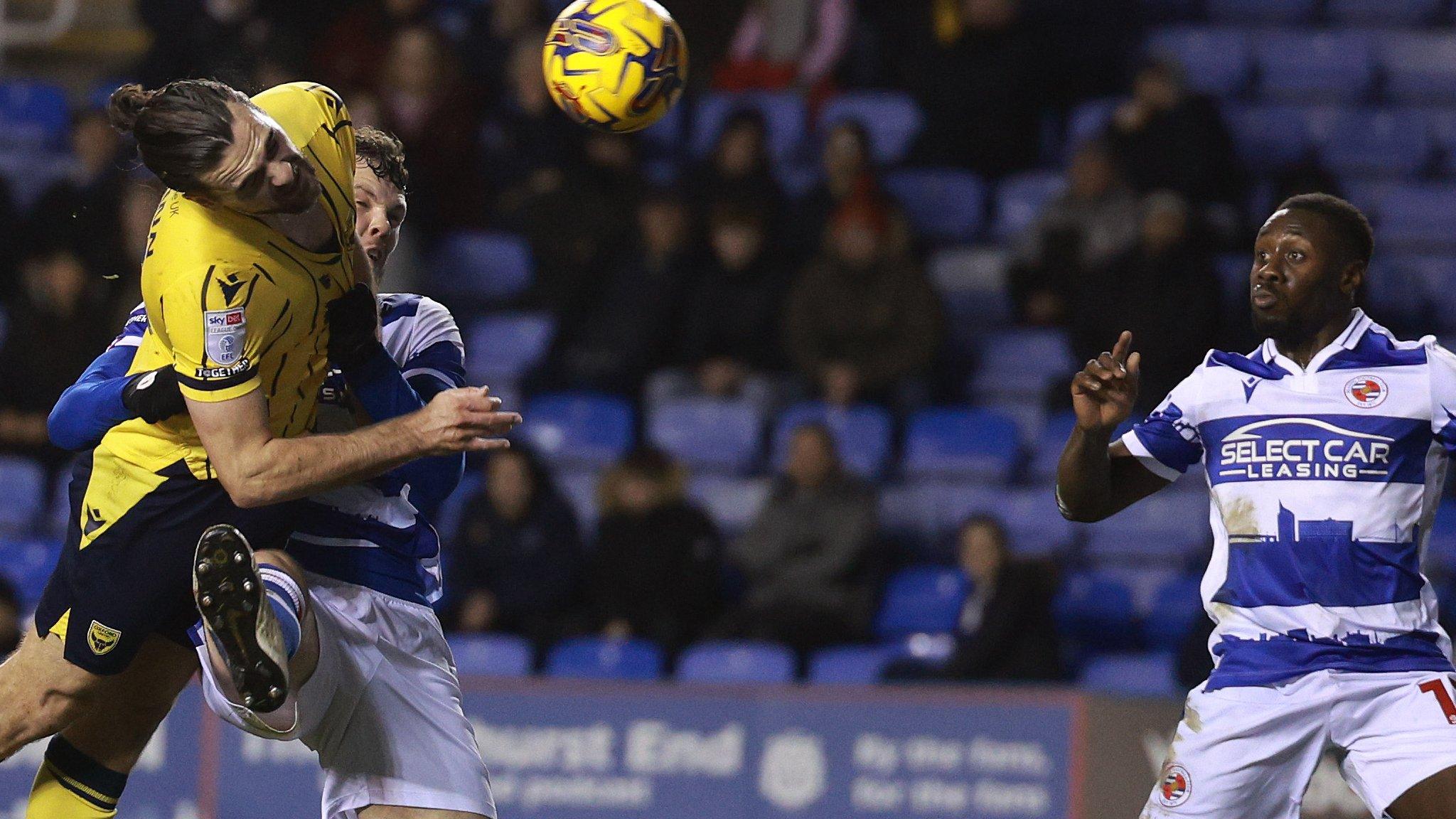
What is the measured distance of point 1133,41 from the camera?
35.2 ft

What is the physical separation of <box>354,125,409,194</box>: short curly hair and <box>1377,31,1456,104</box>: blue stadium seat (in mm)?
7526

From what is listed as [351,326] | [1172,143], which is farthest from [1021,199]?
[351,326]

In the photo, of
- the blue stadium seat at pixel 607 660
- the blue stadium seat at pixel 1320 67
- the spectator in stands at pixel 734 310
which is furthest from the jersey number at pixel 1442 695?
the blue stadium seat at pixel 1320 67

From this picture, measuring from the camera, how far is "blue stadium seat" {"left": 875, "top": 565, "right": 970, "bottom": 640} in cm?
826

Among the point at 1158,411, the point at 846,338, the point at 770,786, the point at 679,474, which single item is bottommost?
the point at 770,786

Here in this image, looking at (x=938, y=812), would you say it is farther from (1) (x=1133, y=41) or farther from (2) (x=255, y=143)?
(1) (x=1133, y=41)

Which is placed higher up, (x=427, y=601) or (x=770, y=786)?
(x=427, y=601)

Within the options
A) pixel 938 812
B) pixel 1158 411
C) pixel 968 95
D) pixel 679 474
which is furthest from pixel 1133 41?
pixel 1158 411

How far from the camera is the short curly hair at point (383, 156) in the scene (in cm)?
439

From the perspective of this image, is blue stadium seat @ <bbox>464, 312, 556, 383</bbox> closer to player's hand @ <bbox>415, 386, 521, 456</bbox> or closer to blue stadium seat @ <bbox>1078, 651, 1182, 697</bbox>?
blue stadium seat @ <bbox>1078, 651, 1182, 697</bbox>

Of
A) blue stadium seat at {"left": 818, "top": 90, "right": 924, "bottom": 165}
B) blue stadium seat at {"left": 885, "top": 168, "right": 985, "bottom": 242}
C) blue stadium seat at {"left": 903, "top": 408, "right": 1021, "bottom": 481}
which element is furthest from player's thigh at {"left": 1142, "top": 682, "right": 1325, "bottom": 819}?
blue stadium seat at {"left": 818, "top": 90, "right": 924, "bottom": 165}

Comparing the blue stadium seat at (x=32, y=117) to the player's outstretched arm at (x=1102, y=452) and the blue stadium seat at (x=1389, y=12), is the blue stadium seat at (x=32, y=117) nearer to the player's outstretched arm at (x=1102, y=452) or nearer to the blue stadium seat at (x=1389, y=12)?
the blue stadium seat at (x=1389, y=12)

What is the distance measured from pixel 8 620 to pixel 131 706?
13.3ft

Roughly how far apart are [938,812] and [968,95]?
4430 millimetres
